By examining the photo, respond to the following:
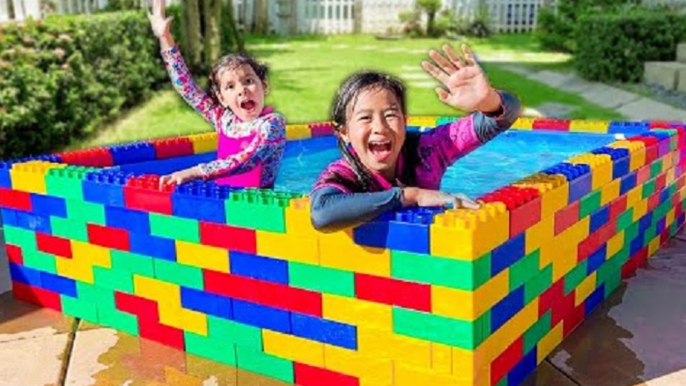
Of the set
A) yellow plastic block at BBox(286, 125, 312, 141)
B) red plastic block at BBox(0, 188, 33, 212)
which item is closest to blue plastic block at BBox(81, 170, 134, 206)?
red plastic block at BBox(0, 188, 33, 212)

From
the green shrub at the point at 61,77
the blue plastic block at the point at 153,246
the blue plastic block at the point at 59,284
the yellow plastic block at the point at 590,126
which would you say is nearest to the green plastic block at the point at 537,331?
the blue plastic block at the point at 153,246

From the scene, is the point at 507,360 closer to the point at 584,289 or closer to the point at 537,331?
the point at 537,331

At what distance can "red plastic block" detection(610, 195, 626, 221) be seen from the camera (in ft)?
12.0

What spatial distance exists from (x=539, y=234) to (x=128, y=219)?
5.66ft

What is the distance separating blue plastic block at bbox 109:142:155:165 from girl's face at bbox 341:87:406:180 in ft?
7.26

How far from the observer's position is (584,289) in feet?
11.3

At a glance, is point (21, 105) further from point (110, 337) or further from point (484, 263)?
point (484, 263)

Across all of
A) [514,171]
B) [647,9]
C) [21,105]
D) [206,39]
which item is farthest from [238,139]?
[647,9]

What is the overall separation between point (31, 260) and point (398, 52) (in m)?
14.1

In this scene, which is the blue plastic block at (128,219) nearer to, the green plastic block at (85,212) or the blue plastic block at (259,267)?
the green plastic block at (85,212)

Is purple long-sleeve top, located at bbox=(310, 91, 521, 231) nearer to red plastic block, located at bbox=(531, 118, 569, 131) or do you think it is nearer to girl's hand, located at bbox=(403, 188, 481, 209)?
girl's hand, located at bbox=(403, 188, 481, 209)

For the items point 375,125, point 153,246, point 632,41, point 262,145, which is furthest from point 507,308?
point 632,41

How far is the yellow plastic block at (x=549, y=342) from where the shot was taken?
3.07m

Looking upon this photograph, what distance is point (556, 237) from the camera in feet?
9.99
